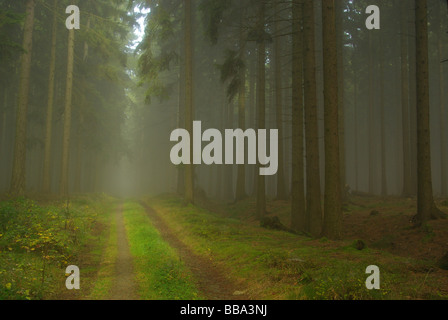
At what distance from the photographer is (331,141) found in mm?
10195

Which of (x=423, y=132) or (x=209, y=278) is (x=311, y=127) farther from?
(x=209, y=278)

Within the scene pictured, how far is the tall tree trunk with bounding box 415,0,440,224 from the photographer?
11.3 meters

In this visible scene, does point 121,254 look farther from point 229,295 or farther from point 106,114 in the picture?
point 106,114

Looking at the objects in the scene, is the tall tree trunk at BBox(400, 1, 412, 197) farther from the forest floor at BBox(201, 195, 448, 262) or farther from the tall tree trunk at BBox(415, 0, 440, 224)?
the tall tree trunk at BBox(415, 0, 440, 224)

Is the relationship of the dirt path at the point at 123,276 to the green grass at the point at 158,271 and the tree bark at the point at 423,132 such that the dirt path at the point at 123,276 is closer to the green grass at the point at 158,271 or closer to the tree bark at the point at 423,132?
the green grass at the point at 158,271

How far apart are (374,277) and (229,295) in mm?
2920

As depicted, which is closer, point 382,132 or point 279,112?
point 279,112

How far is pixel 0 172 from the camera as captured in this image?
37.9 meters

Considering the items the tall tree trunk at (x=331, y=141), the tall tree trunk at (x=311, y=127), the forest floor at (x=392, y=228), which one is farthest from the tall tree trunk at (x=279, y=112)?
the tall tree trunk at (x=331, y=141)

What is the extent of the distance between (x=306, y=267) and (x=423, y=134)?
7.57 m

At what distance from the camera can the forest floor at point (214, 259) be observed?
6.20 meters

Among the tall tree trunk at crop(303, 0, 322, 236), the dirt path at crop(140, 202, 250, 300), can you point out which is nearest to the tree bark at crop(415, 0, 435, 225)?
the tall tree trunk at crop(303, 0, 322, 236)

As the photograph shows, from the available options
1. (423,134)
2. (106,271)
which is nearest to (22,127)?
(106,271)
